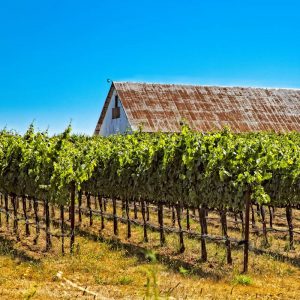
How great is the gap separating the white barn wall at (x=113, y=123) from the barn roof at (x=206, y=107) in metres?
0.54

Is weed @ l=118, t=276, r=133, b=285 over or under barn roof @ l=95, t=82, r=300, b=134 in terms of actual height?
under

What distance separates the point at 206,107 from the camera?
38.2 metres

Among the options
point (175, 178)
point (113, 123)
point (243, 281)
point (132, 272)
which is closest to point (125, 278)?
point (132, 272)

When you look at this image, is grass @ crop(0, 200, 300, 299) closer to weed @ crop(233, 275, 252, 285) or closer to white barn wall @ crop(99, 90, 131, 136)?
weed @ crop(233, 275, 252, 285)

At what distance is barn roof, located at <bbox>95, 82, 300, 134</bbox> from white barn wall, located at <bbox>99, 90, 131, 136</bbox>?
545 mm

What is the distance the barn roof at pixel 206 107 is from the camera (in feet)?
117

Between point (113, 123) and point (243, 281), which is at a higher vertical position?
point (113, 123)

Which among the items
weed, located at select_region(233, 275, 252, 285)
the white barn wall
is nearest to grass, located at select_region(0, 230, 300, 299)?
weed, located at select_region(233, 275, 252, 285)

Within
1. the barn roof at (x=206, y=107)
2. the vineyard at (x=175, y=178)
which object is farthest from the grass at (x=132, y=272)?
the barn roof at (x=206, y=107)

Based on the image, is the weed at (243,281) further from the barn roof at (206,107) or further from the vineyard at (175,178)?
the barn roof at (206,107)

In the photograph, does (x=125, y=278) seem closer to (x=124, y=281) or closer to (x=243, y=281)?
(x=124, y=281)

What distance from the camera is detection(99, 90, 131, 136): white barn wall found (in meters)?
35.4

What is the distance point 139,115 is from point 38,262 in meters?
23.6

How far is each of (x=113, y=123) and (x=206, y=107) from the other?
297 inches
